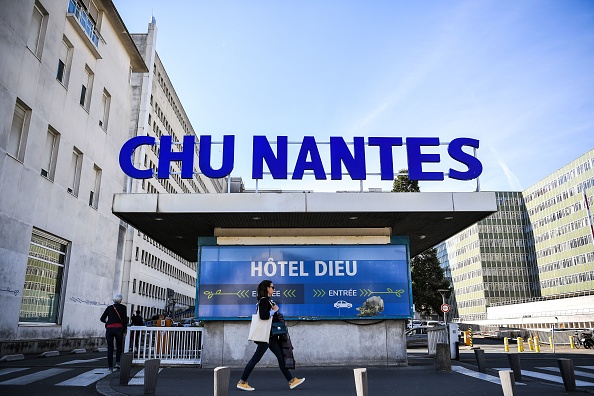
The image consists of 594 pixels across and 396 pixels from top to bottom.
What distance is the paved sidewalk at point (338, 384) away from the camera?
8250mm

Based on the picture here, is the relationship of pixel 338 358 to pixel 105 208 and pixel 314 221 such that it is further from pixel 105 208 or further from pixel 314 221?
pixel 105 208

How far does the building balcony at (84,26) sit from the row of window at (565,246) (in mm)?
80774

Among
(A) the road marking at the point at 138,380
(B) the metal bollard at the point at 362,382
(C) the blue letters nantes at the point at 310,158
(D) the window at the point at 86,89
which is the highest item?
(D) the window at the point at 86,89

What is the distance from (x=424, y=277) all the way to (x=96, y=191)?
96.6 ft

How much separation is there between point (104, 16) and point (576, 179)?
8236 centimetres

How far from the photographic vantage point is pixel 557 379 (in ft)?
34.3

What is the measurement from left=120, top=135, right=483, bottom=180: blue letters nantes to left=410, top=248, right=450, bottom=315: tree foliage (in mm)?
30453

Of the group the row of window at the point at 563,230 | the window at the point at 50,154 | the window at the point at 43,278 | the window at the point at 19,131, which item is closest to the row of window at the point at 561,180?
the row of window at the point at 563,230

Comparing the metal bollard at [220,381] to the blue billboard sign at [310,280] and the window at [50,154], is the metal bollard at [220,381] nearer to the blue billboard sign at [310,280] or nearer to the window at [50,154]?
the blue billboard sign at [310,280]

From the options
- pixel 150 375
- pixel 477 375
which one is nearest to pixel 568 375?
pixel 477 375

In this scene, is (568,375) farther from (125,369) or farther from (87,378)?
(87,378)

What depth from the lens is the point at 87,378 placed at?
10086 millimetres

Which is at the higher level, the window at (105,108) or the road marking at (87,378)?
the window at (105,108)

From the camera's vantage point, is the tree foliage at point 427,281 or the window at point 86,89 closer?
the window at point 86,89
